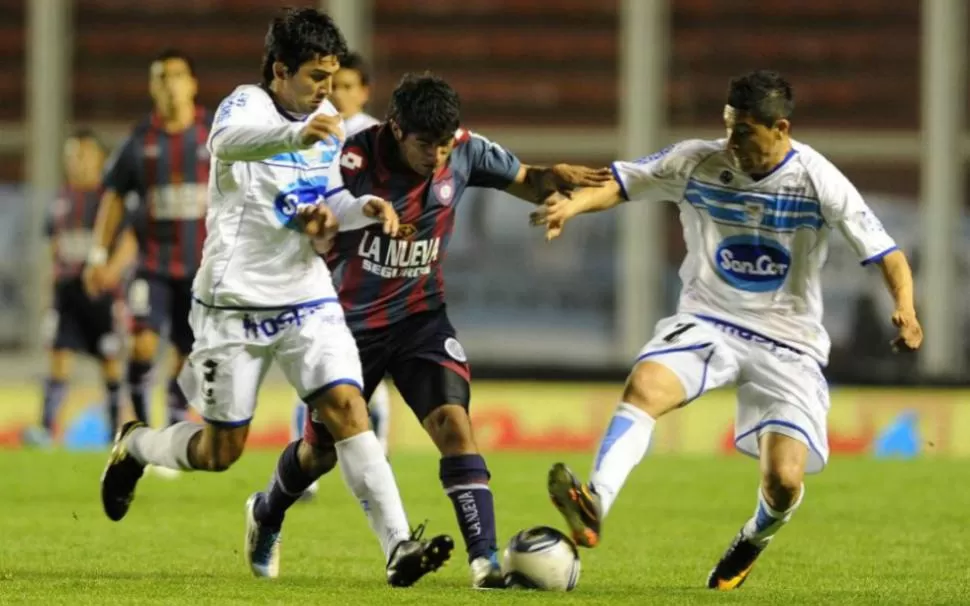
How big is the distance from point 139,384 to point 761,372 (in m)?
5.10

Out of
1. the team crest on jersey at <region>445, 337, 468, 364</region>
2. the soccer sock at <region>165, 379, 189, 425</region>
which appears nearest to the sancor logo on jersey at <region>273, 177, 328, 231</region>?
the team crest on jersey at <region>445, 337, 468, 364</region>

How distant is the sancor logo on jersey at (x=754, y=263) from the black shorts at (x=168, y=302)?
432 centimetres

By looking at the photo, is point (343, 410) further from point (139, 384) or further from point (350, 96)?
point (139, 384)

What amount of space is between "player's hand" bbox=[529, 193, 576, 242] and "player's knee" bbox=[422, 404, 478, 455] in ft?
1.98

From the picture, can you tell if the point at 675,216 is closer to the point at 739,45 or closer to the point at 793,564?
the point at 739,45

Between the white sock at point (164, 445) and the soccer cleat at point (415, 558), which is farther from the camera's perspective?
the white sock at point (164, 445)

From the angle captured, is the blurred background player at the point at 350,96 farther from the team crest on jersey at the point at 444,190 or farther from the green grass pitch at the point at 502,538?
the team crest on jersey at the point at 444,190

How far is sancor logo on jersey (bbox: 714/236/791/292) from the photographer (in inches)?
254

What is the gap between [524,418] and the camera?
13.8 meters

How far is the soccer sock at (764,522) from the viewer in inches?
250

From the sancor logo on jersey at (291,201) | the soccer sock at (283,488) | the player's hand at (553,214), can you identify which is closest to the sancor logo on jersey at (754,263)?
the player's hand at (553,214)

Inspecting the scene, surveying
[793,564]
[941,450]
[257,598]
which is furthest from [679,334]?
[941,450]

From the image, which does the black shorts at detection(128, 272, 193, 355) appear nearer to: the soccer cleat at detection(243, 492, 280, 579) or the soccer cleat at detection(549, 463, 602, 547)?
the soccer cleat at detection(243, 492, 280, 579)

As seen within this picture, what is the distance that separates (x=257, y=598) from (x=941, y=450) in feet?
27.9
